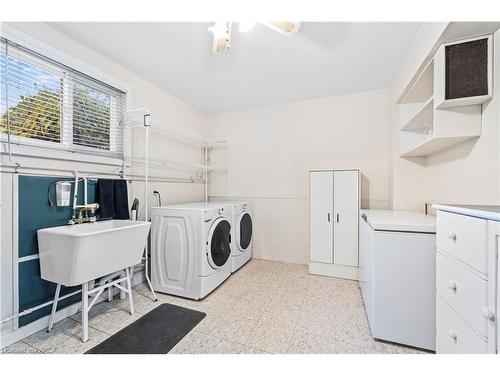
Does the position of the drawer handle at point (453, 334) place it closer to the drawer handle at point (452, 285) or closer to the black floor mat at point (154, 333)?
the drawer handle at point (452, 285)

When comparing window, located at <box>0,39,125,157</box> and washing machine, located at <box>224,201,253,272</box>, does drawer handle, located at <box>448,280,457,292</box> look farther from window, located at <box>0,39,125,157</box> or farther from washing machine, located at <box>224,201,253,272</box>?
window, located at <box>0,39,125,157</box>

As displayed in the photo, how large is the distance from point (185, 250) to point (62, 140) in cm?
147

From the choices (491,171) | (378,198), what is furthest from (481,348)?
(378,198)

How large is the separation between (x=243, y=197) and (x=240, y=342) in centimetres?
221

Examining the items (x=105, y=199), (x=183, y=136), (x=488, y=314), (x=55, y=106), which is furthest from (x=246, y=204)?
(x=488, y=314)

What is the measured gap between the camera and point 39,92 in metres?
1.68

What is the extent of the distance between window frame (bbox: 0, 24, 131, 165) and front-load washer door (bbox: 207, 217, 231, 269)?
4.07 feet

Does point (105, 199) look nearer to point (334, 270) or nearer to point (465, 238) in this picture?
point (465, 238)

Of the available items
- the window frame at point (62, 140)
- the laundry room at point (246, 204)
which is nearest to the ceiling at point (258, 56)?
the laundry room at point (246, 204)

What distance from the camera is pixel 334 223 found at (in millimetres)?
2674

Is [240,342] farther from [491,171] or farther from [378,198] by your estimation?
[378,198]

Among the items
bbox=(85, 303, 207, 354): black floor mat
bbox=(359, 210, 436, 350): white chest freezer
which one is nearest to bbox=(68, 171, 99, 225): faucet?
bbox=(85, 303, 207, 354): black floor mat

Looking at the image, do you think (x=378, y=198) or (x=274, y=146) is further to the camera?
(x=274, y=146)
